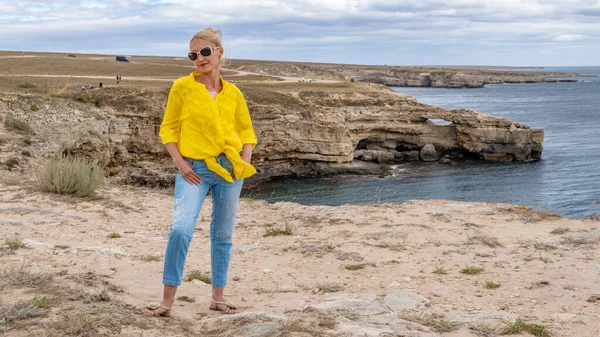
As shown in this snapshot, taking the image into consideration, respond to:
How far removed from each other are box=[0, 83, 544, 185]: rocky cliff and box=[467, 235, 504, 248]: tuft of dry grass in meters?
14.0

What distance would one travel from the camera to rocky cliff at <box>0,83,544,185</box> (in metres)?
26.0

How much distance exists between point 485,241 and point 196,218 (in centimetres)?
518

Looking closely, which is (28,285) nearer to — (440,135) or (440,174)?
(440,174)

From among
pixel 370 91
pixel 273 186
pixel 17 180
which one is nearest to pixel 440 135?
pixel 370 91

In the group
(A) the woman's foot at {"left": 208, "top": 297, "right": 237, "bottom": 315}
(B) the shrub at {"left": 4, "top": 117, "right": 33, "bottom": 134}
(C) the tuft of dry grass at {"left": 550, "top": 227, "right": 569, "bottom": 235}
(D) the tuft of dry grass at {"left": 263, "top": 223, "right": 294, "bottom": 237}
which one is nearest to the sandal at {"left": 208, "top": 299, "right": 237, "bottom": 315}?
(A) the woman's foot at {"left": 208, "top": 297, "right": 237, "bottom": 315}

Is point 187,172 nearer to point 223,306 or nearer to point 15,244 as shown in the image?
point 223,306

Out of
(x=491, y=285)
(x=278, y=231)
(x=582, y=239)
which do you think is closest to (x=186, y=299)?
(x=491, y=285)

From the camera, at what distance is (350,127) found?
3738cm

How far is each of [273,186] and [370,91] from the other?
14526mm

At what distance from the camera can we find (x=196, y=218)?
169 inches

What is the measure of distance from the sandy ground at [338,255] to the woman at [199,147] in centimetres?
62

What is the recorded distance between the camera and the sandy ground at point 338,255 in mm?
5273

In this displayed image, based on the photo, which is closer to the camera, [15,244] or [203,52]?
[203,52]

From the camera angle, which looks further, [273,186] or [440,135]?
[440,135]
